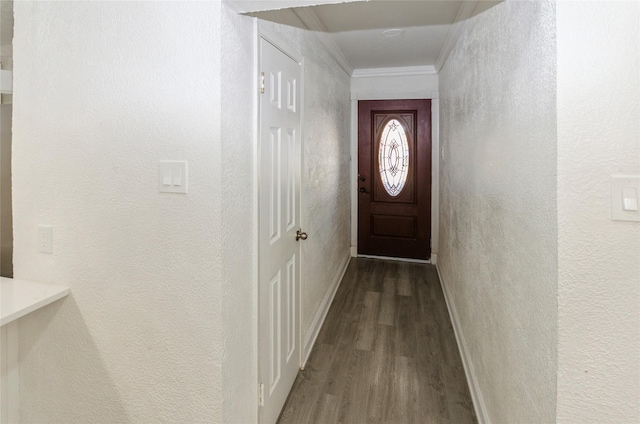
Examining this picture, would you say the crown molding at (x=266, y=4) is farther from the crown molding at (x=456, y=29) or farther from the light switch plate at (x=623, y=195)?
the crown molding at (x=456, y=29)

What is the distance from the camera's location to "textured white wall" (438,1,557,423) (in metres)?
1.07

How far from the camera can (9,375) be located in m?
1.57

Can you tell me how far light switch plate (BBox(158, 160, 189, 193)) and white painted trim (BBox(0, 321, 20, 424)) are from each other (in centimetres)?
97

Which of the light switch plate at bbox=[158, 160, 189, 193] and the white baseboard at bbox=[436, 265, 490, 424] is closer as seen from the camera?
the light switch plate at bbox=[158, 160, 189, 193]

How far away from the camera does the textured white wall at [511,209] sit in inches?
42.2

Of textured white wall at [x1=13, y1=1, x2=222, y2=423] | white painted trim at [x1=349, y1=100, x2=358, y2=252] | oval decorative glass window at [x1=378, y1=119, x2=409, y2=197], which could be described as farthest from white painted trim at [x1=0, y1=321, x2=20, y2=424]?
oval decorative glass window at [x1=378, y1=119, x2=409, y2=197]

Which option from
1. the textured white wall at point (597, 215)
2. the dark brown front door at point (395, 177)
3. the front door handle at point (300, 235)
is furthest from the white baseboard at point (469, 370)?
the dark brown front door at point (395, 177)

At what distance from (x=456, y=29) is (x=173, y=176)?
98.4 inches

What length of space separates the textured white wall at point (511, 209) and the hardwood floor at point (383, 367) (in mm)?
252

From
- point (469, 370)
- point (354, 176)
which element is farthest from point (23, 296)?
point (354, 176)

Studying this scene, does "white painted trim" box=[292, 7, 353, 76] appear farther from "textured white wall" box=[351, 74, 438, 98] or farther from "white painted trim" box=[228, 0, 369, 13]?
"white painted trim" box=[228, 0, 369, 13]

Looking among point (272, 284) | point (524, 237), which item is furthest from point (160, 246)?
point (524, 237)

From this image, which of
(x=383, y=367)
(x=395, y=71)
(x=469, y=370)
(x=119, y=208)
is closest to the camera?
(x=119, y=208)

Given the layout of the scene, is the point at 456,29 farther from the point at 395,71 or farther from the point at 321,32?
the point at 395,71
